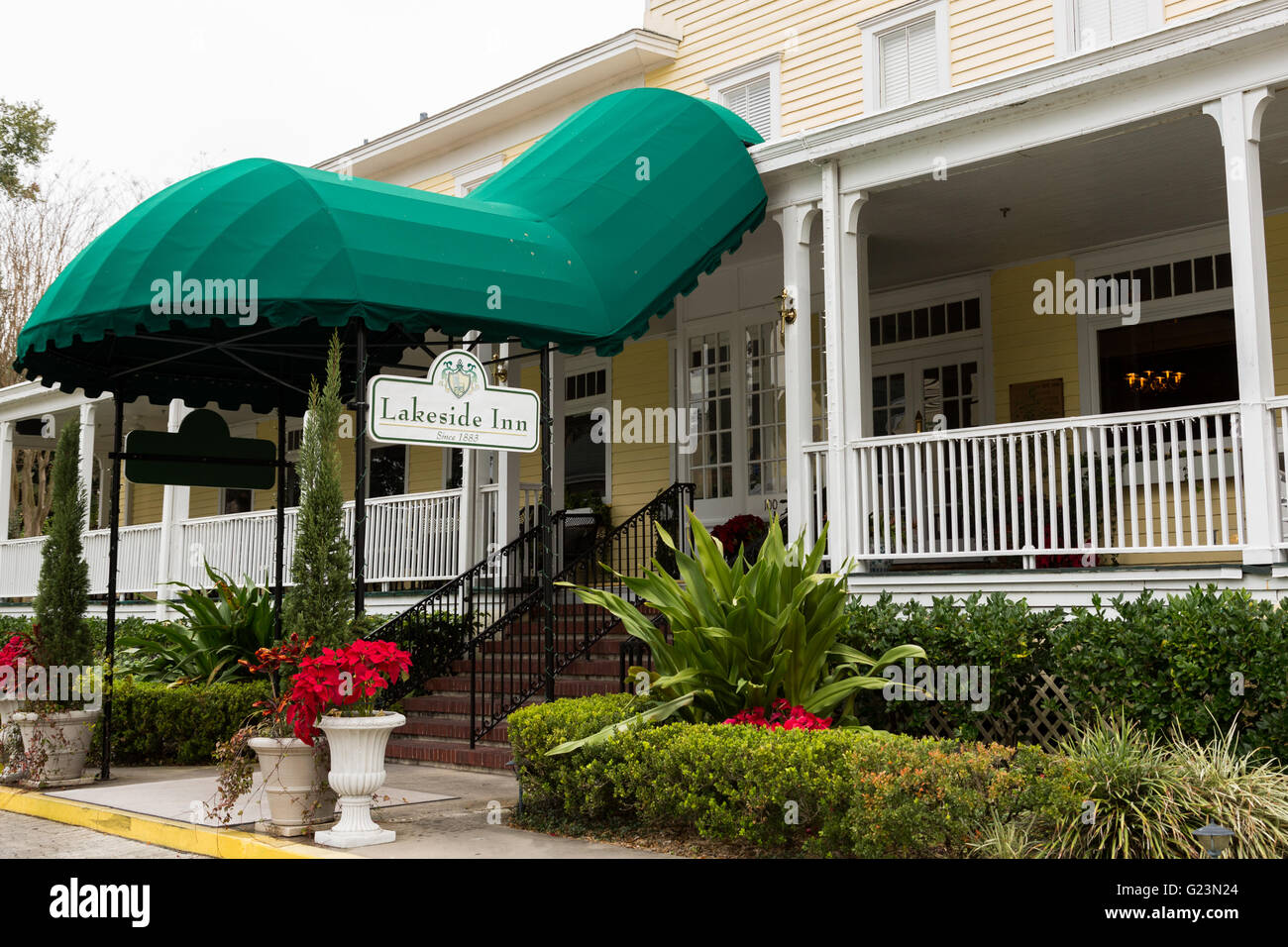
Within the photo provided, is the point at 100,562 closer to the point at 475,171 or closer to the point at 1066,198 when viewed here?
the point at 475,171

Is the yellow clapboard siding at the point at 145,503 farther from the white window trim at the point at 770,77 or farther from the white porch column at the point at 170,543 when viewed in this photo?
the white window trim at the point at 770,77

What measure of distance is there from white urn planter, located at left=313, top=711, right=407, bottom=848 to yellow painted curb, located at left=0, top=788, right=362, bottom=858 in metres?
0.21

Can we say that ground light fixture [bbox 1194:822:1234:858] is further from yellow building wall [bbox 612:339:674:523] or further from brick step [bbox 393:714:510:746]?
yellow building wall [bbox 612:339:674:523]

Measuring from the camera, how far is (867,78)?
47.3ft

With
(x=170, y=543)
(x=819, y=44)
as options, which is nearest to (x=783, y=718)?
(x=819, y=44)

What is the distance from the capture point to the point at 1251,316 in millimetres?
8211

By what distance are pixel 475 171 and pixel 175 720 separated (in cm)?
1002

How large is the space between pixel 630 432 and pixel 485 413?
8167 mm

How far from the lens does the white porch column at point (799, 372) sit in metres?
10.7

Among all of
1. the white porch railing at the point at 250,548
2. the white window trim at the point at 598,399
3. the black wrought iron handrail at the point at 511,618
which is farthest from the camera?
the white window trim at the point at 598,399

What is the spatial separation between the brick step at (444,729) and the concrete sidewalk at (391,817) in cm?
55

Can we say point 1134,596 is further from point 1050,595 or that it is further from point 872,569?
point 872,569

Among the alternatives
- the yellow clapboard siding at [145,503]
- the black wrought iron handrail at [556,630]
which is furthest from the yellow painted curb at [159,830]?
the yellow clapboard siding at [145,503]

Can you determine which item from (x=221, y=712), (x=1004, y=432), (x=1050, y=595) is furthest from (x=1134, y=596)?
(x=221, y=712)
